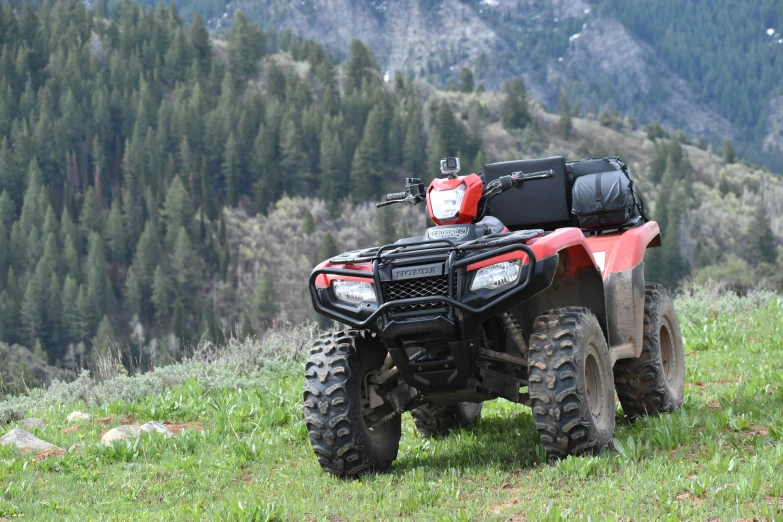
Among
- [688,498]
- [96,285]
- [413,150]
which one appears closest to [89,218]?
[96,285]

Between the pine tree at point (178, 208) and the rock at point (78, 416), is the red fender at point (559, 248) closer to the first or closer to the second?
the rock at point (78, 416)

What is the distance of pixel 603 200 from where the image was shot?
7289 mm

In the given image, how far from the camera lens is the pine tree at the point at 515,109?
5404 inches

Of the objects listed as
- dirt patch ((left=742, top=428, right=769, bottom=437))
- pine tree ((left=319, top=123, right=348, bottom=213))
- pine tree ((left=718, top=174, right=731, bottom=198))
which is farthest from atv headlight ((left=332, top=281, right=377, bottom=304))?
pine tree ((left=718, top=174, right=731, bottom=198))

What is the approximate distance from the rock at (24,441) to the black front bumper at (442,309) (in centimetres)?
305

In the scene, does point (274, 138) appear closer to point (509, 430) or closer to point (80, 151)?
point (80, 151)

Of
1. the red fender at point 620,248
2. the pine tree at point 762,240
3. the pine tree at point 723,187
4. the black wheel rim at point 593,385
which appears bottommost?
the pine tree at point 762,240

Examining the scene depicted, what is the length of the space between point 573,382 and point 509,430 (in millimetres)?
1852

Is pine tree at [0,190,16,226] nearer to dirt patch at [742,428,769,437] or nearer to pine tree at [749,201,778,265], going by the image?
pine tree at [749,201,778,265]

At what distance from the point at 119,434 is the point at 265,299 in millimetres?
94095

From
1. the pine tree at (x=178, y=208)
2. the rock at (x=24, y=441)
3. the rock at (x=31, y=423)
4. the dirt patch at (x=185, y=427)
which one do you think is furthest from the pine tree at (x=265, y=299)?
the rock at (x=24, y=441)

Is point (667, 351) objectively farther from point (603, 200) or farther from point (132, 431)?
point (132, 431)

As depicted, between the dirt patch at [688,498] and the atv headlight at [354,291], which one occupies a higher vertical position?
the atv headlight at [354,291]

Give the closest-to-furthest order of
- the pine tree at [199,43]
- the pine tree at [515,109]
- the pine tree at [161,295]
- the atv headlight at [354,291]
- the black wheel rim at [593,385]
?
1. the atv headlight at [354,291]
2. the black wheel rim at [593,385]
3. the pine tree at [161,295]
4. the pine tree at [515,109]
5. the pine tree at [199,43]
